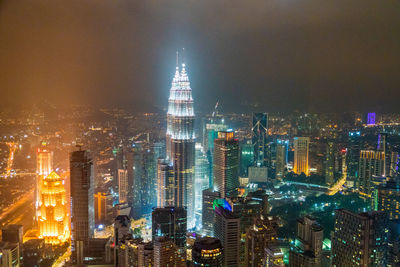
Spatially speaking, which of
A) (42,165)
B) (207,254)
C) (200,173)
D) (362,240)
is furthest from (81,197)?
(362,240)

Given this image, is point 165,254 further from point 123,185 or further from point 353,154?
point 353,154

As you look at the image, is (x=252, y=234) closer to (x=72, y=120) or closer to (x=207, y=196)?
(x=207, y=196)

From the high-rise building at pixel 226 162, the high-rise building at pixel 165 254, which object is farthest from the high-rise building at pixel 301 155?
the high-rise building at pixel 165 254

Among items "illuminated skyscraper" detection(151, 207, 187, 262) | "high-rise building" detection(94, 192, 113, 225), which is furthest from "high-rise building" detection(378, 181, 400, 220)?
"high-rise building" detection(94, 192, 113, 225)

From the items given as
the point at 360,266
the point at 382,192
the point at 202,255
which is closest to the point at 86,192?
the point at 202,255

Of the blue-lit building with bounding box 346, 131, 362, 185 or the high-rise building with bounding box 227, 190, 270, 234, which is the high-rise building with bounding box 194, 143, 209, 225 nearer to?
the high-rise building with bounding box 227, 190, 270, 234
